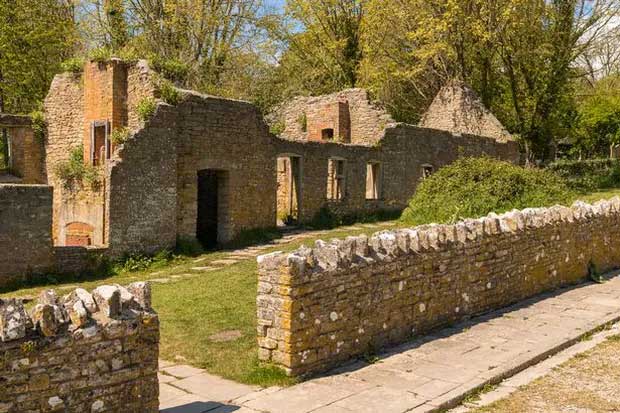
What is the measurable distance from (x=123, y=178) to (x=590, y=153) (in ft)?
119

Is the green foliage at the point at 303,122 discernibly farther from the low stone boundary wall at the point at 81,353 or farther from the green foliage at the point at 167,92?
the low stone boundary wall at the point at 81,353

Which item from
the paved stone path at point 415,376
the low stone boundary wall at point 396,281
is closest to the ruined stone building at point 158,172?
the paved stone path at point 415,376

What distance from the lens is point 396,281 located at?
7.64m

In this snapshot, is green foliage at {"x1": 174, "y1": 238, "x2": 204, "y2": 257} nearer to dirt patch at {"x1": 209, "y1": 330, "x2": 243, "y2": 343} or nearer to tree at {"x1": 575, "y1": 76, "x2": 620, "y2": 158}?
dirt patch at {"x1": 209, "y1": 330, "x2": 243, "y2": 343}

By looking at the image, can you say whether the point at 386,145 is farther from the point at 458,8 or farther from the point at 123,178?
the point at 123,178

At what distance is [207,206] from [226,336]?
34.0ft

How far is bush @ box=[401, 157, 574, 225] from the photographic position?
14.6 meters

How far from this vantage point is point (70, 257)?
525 inches

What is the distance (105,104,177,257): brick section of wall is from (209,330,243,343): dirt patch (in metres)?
6.81

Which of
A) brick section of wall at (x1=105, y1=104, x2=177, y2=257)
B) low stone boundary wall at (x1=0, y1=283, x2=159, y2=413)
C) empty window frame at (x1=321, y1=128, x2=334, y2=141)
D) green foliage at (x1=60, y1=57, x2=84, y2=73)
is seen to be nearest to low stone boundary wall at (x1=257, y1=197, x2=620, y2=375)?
low stone boundary wall at (x1=0, y1=283, x2=159, y2=413)

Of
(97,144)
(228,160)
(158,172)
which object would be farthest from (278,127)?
(158,172)

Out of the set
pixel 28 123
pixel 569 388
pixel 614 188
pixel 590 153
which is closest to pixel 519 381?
pixel 569 388

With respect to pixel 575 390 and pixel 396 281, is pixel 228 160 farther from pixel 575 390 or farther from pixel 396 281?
pixel 575 390

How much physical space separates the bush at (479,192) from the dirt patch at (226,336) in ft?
24.1
